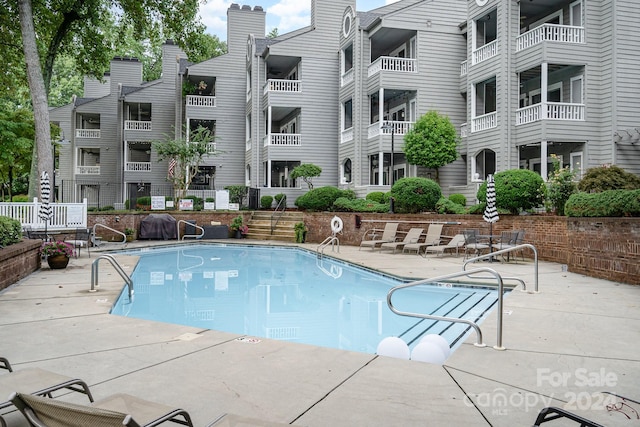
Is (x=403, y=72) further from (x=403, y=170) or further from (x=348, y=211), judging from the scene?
(x=348, y=211)

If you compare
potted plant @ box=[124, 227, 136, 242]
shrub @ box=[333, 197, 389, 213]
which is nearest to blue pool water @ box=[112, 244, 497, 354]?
shrub @ box=[333, 197, 389, 213]

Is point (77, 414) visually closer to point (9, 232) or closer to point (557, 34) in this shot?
point (9, 232)

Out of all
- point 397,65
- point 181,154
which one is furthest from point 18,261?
point 397,65

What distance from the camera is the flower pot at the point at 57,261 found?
11953 millimetres

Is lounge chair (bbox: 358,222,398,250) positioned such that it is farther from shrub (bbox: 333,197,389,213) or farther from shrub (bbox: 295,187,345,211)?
shrub (bbox: 295,187,345,211)

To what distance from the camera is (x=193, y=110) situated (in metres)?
29.8

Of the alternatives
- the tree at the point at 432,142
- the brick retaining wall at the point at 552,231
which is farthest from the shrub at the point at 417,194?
the tree at the point at 432,142

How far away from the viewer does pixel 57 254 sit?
39.3 feet

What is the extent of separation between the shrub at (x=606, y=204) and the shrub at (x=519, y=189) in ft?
10.7

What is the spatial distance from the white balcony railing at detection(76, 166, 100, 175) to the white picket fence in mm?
Result: 18614

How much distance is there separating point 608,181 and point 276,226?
14.6 metres

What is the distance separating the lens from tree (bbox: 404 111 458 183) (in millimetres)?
20203

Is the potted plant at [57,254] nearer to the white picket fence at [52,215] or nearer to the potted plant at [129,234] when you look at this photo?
the white picket fence at [52,215]

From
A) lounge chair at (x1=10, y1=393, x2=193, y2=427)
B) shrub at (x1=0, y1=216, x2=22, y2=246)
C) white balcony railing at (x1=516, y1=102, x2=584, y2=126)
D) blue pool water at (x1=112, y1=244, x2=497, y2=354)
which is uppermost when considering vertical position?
white balcony railing at (x1=516, y1=102, x2=584, y2=126)
